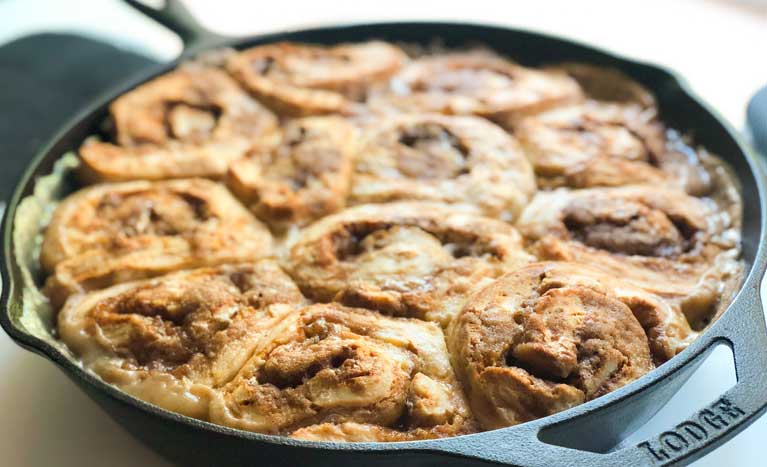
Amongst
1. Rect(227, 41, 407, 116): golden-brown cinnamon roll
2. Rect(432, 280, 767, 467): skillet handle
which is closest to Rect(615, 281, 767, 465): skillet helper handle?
Rect(432, 280, 767, 467): skillet handle

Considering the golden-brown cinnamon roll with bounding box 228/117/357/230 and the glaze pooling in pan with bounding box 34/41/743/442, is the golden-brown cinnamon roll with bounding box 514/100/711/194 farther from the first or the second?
the golden-brown cinnamon roll with bounding box 228/117/357/230

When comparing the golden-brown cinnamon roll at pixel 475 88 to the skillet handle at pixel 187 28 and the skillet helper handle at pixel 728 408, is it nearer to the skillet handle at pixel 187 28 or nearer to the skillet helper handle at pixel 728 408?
the skillet handle at pixel 187 28

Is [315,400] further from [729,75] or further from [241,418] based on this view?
[729,75]

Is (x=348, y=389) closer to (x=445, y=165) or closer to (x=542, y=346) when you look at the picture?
(x=542, y=346)

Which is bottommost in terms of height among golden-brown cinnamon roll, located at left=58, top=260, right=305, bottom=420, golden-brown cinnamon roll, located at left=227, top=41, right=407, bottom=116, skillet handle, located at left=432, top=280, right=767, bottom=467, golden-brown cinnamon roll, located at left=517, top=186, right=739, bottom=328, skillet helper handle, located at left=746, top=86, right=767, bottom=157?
golden-brown cinnamon roll, located at left=58, top=260, right=305, bottom=420

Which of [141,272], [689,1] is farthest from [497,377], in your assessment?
[689,1]

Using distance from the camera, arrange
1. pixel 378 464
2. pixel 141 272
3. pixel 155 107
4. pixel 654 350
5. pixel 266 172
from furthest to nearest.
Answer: pixel 155 107 < pixel 266 172 < pixel 141 272 < pixel 654 350 < pixel 378 464

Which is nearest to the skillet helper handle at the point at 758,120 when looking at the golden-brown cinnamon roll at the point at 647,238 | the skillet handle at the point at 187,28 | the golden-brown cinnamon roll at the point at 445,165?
the golden-brown cinnamon roll at the point at 647,238
